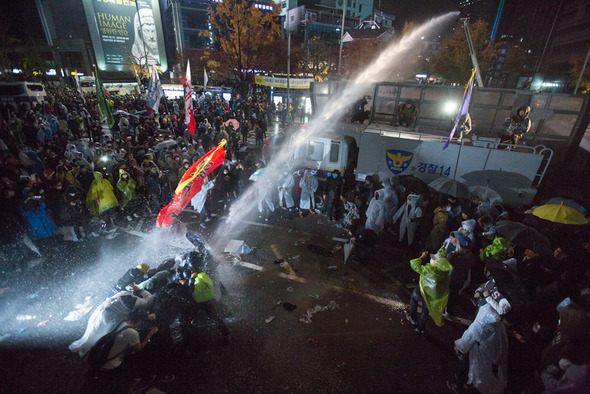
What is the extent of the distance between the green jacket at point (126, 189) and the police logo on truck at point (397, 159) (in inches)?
341

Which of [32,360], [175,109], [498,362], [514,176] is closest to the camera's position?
[498,362]

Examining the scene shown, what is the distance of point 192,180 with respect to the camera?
6336 millimetres

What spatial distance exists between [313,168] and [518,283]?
7.16 m

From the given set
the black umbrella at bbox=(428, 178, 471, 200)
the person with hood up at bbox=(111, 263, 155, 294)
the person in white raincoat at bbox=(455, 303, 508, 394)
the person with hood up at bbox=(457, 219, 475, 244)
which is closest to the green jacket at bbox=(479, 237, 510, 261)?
the person with hood up at bbox=(457, 219, 475, 244)

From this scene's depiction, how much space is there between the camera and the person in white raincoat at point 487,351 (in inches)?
148

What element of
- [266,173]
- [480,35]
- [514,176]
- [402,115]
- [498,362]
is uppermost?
[480,35]

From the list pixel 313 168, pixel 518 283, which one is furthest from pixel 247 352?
pixel 313 168

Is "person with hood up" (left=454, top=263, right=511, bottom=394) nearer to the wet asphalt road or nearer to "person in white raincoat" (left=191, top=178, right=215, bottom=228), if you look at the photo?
the wet asphalt road

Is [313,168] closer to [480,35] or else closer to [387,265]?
[387,265]

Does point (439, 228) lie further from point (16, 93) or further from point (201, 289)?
point (16, 93)

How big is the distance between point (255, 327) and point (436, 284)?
11.2ft

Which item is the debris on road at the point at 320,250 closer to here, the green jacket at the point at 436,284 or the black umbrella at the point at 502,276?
the green jacket at the point at 436,284

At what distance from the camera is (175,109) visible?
2206 centimetres

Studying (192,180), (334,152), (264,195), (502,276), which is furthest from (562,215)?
(192,180)
